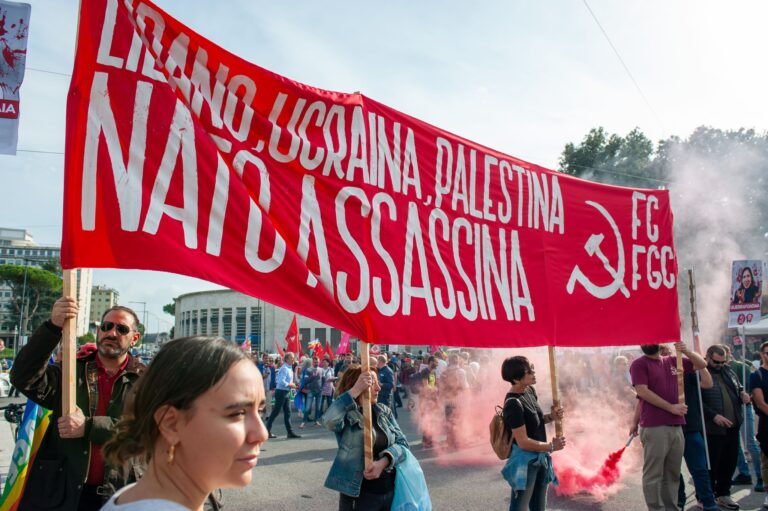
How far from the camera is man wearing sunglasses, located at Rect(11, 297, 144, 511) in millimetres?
2939

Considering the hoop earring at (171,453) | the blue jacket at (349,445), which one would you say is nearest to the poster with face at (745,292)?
the blue jacket at (349,445)

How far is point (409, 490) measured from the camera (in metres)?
3.96

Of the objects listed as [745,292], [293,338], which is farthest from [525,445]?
[293,338]

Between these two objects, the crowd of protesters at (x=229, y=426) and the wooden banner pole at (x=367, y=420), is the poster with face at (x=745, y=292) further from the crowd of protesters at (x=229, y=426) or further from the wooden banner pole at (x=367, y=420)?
the wooden banner pole at (x=367, y=420)

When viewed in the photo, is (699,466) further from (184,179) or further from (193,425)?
(193,425)

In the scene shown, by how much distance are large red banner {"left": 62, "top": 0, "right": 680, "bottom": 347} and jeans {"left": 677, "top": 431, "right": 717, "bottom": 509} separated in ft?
4.51

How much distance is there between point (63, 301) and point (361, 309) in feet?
5.73

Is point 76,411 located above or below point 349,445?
above

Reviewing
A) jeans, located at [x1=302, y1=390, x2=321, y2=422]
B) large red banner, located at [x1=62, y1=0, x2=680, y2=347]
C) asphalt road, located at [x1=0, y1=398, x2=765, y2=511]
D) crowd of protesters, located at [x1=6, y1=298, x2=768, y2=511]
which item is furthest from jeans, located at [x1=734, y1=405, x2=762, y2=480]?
jeans, located at [x1=302, y1=390, x2=321, y2=422]

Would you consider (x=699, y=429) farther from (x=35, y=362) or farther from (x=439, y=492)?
(x=35, y=362)

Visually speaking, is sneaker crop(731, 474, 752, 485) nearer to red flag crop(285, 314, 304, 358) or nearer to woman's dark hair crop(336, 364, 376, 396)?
woman's dark hair crop(336, 364, 376, 396)

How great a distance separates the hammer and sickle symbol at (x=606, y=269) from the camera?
548 centimetres

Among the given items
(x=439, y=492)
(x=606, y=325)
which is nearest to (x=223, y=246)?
(x=606, y=325)

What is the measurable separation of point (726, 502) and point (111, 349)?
21.9 feet
